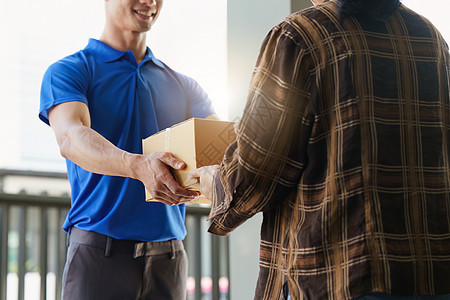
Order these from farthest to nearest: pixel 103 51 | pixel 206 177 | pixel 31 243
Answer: pixel 31 243 < pixel 103 51 < pixel 206 177

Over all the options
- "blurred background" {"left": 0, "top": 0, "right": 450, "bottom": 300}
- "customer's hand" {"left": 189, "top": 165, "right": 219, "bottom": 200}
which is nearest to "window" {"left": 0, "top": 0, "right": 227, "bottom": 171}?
"blurred background" {"left": 0, "top": 0, "right": 450, "bottom": 300}

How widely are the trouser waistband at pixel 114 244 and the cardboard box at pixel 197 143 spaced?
0.28 metres

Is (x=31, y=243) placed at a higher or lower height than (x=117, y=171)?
lower

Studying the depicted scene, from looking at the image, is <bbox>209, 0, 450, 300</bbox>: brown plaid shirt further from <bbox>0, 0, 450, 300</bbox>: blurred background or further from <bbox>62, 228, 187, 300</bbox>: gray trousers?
<bbox>0, 0, 450, 300</bbox>: blurred background

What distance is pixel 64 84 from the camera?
174 cm

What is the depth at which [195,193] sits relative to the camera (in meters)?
1.58

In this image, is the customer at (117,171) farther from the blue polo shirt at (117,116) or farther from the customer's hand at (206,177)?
the customer's hand at (206,177)

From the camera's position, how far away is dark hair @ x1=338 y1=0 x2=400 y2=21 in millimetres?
1095

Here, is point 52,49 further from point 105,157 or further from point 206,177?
point 206,177

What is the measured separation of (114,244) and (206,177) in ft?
1.62

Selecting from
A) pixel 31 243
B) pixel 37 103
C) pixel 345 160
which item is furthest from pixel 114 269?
pixel 37 103

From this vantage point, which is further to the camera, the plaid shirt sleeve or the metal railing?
the metal railing

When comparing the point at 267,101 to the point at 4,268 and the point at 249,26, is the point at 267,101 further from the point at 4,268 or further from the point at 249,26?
the point at 4,268

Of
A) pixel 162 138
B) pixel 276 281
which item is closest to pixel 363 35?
pixel 276 281
